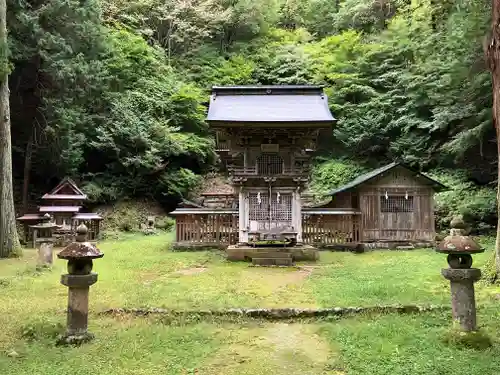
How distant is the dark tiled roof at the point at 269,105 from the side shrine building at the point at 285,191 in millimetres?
30

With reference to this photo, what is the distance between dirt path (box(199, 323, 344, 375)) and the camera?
14.5 feet

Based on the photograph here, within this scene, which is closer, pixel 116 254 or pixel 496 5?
pixel 496 5

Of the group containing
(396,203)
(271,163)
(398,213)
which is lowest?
(398,213)

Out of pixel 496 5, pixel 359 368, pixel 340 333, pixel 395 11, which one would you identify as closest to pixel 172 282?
pixel 340 333

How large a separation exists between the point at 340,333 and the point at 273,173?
8.48m

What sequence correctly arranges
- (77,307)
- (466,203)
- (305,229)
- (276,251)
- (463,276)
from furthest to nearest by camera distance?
(466,203)
(305,229)
(276,251)
(77,307)
(463,276)

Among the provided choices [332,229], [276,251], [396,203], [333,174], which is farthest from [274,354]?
Answer: [333,174]

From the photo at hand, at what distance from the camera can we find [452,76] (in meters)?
16.2

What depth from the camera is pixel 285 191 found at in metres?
13.5

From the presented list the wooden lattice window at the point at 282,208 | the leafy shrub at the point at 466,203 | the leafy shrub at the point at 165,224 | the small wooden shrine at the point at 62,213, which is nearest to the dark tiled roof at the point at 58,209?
the small wooden shrine at the point at 62,213

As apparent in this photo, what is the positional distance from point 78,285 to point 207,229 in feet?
32.6

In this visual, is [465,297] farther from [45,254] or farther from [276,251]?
[45,254]

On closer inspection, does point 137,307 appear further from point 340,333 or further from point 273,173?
point 273,173

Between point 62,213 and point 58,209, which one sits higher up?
point 58,209
